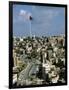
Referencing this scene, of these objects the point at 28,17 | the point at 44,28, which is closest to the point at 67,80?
the point at 44,28

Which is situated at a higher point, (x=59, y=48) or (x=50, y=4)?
(x=50, y=4)

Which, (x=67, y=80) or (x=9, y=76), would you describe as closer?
(x=9, y=76)

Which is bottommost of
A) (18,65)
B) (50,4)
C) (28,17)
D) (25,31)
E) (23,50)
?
(18,65)

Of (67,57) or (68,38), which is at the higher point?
(68,38)

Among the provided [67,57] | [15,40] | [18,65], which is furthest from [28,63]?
[67,57]

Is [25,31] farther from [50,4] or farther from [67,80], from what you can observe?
[67,80]

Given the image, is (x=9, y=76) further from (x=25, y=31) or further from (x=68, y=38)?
(x=68, y=38)
